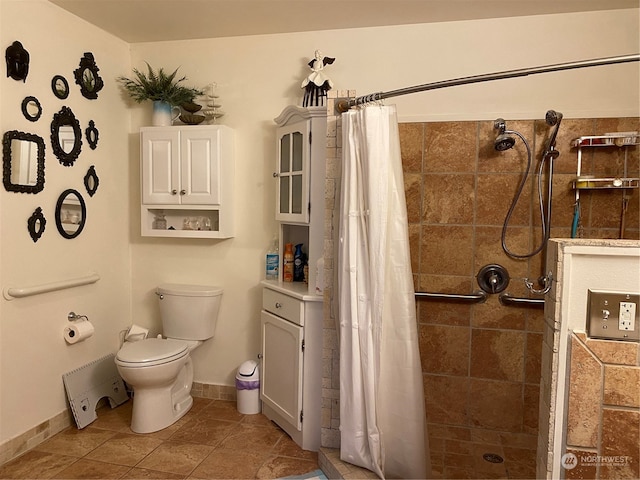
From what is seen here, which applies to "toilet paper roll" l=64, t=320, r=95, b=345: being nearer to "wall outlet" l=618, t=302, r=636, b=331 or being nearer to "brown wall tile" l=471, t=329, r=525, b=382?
"brown wall tile" l=471, t=329, r=525, b=382

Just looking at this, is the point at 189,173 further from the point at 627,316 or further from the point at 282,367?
the point at 627,316

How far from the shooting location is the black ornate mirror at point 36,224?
100 inches

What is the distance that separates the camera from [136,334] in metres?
3.19

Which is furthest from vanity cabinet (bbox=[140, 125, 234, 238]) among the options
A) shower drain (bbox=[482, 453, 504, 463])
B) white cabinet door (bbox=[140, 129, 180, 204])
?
shower drain (bbox=[482, 453, 504, 463])

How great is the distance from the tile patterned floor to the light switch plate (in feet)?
5.35

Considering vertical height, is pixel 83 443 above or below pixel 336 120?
below

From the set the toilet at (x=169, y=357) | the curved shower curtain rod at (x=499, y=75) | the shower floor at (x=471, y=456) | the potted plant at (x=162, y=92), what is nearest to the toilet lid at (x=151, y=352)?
the toilet at (x=169, y=357)

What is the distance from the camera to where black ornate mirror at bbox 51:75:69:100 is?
2.67m

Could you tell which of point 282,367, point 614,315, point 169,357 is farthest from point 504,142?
point 169,357

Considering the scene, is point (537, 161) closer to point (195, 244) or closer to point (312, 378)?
point (312, 378)

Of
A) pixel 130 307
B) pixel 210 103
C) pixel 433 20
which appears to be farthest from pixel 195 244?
pixel 433 20

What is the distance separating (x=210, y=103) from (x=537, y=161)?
207 centimetres

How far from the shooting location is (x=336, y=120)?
2328 mm

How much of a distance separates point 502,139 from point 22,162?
8.32 ft
